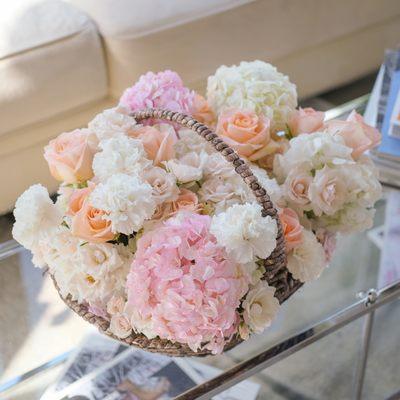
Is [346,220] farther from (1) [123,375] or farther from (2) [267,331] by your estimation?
(1) [123,375]

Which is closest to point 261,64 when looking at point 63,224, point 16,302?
point 63,224

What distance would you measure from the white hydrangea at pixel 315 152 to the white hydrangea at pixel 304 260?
0.10 meters

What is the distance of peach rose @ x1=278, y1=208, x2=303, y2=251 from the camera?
0.81 m

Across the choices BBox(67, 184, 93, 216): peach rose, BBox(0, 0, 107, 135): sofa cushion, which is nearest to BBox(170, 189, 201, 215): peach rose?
BBox(67, 184, 93, 216): peach rose

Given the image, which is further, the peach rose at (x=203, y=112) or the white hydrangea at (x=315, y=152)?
the peach rose at (x=203, y=112)

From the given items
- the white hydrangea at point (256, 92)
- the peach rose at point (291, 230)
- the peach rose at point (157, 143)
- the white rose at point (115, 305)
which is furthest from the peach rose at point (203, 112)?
the white rose at point (115, 305)

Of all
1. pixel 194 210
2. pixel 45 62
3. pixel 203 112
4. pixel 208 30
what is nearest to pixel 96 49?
pixel 45 62

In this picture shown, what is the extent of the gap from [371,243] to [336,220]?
0.39 m

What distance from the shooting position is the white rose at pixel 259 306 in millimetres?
772

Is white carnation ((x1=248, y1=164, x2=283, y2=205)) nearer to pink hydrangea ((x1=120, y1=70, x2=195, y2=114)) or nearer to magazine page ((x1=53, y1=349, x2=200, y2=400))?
pink hydrangea ((x1=120, y1=70, x2=195, y2=114))

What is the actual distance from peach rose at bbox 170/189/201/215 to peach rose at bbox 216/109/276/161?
0.11 m

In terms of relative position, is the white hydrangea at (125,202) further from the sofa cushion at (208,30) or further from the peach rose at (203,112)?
the sofa cushion at (208,30)

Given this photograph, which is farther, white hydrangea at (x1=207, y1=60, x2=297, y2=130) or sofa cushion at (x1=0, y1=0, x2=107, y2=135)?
sofa cushion at (x1=0, y1=0, x2=107, y2=135)

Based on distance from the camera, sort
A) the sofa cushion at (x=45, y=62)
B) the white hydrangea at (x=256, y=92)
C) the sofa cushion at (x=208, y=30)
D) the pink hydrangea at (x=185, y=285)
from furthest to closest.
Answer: the sofa cushion at (x=208, y=30), the sofa cushion at (x=45, y=62), the white hydrangea at (x=256, y=92), the pink hydrangea at (x=185, y=285)
